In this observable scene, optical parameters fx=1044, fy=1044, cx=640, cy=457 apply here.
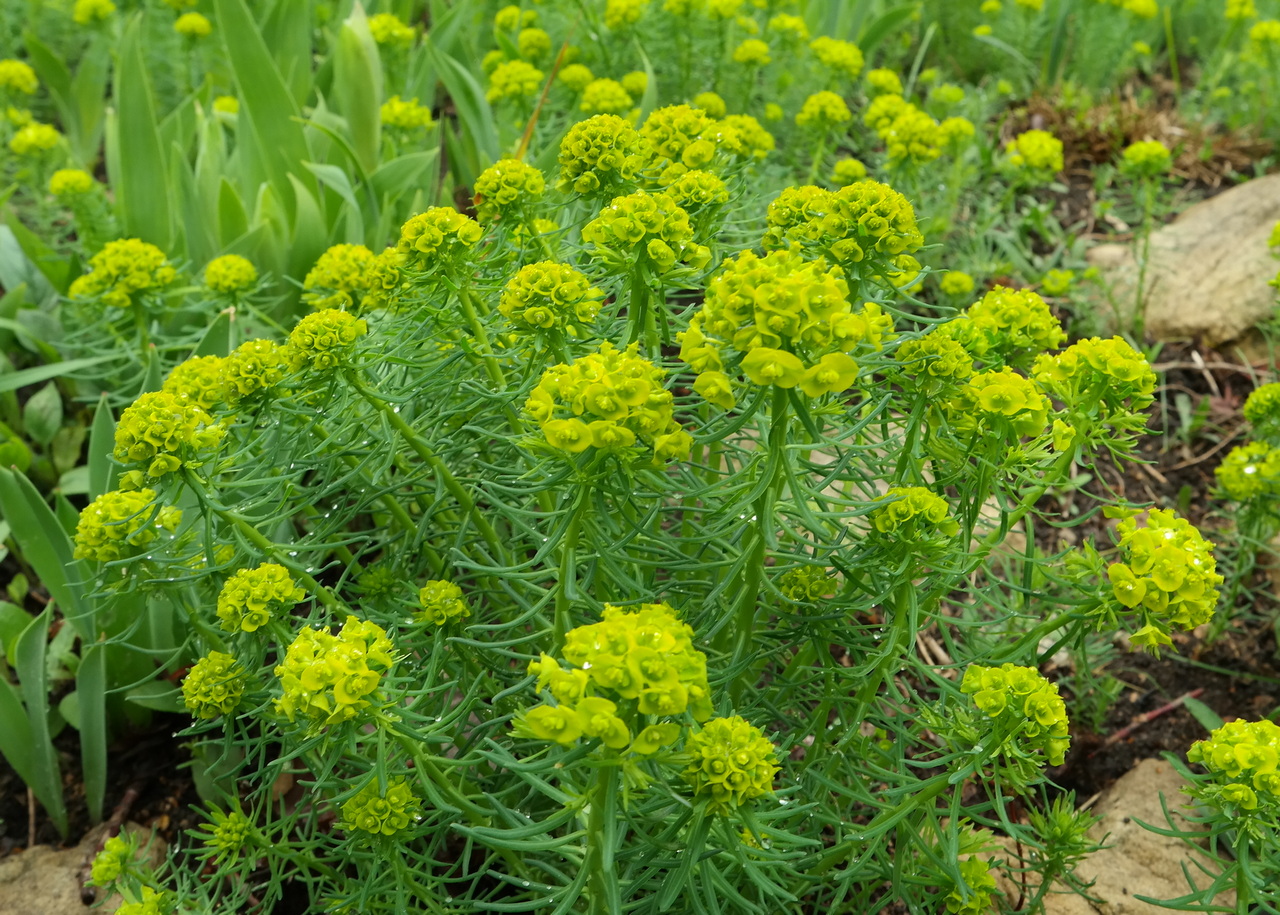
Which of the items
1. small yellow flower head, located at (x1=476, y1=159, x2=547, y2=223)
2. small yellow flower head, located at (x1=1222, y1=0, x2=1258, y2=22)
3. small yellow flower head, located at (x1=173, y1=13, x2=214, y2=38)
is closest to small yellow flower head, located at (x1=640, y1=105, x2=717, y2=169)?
small yellow flower head, located at (x1=476, y1=159, x2=547, y2=223)

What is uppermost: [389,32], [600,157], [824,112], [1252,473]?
[600,157]

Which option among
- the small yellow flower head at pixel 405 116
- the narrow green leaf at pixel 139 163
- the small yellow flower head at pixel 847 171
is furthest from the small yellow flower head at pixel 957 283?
the narrow green leaf at pixel 139 163

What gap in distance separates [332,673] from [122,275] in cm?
161

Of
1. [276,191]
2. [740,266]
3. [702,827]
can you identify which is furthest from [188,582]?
[276,191]

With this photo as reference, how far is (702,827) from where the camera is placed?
4.36 ft

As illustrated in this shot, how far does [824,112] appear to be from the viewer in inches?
118

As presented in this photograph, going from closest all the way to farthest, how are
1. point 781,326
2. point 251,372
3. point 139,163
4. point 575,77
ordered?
1. point 781,326
2. point 251,372
3. point 139,163
4. point 575,77

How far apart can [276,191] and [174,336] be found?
2.02ft

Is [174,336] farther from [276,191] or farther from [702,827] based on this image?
[702,827]

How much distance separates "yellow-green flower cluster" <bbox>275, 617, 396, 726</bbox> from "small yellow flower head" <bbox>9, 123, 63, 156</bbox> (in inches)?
111

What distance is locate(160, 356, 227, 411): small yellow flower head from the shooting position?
1705 millimetres

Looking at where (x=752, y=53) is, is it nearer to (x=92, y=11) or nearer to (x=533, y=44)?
(x=533, y=44)

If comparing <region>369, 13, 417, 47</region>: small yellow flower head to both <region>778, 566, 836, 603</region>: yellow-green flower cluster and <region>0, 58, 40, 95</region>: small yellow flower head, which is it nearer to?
<region>0, 58, 40, 95</region>: small yellow flower head

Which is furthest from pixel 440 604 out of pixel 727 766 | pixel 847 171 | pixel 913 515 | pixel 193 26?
pixel 193 26
